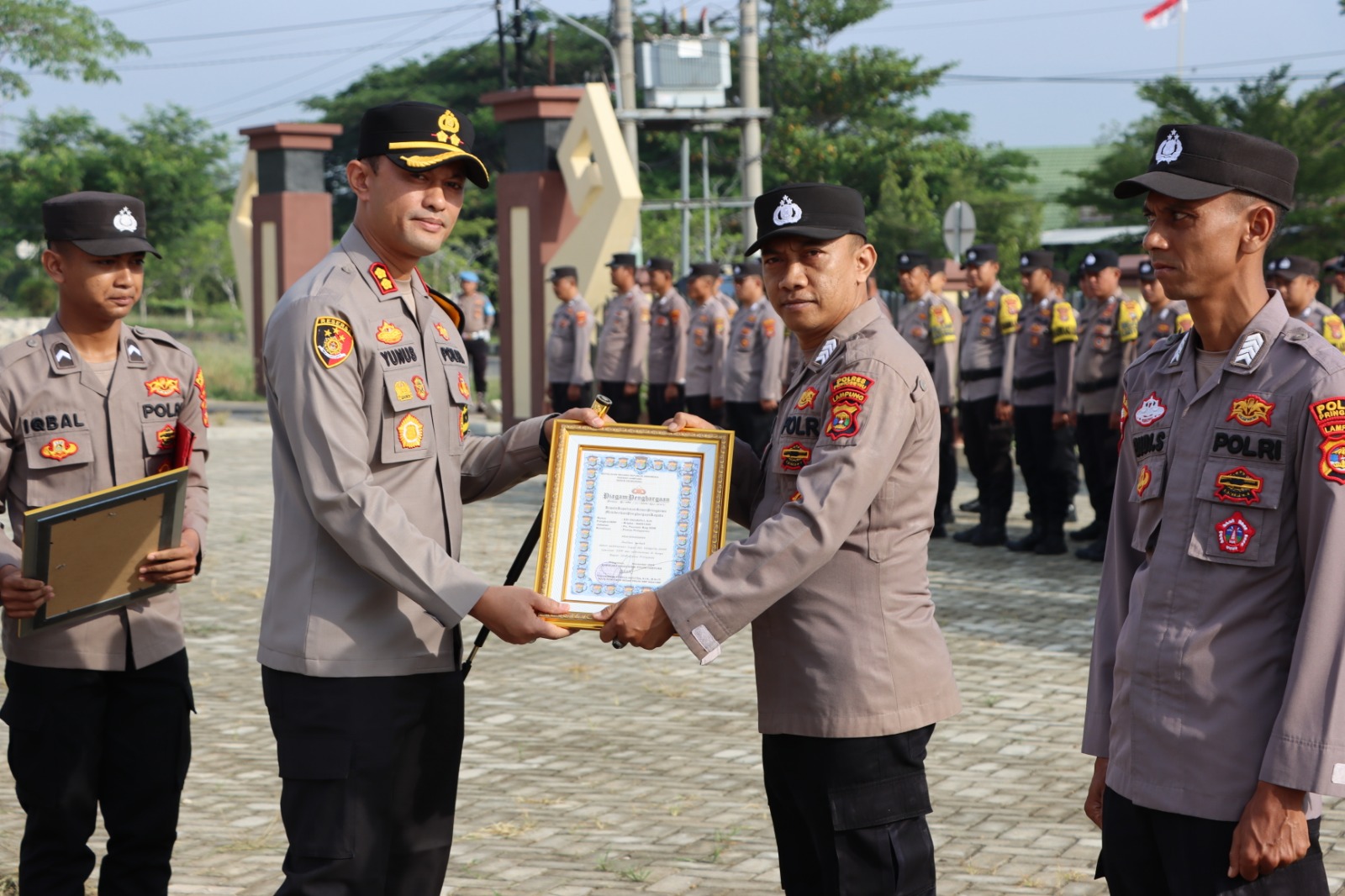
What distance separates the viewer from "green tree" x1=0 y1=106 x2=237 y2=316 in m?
42.8

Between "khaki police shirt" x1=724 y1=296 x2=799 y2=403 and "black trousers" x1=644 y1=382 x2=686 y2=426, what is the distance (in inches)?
85.2

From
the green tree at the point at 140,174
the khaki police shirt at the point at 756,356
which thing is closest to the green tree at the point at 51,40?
the green tree at the point at 140,174

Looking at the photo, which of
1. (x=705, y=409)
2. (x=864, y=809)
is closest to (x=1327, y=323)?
(x=705, y=409)

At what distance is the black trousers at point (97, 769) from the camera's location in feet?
13.0

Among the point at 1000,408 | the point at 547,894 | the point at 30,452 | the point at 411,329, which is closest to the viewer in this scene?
the point at 411,329

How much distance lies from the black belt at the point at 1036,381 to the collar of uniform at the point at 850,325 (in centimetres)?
827

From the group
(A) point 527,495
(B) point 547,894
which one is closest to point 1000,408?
Result: (A) point 527,495

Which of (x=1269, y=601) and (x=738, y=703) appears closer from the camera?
(x=1269, y=601)

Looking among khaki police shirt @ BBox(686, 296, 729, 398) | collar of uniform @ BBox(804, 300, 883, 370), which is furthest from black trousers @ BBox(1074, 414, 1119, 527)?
collar of uniform @ BBox(804, 300, 883, 370)

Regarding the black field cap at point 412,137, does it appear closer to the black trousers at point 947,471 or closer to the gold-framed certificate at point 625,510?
the gold-framed certificate at point 625,510

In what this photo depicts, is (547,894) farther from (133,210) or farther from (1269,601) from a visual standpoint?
(1269,601)

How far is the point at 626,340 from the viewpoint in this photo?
1662cm

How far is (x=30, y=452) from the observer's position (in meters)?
3.97

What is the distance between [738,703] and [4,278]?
2449 inches
